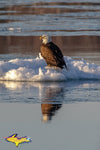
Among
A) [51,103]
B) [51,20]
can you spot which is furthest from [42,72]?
[51,20]

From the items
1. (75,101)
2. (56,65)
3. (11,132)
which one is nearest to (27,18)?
(56,65)

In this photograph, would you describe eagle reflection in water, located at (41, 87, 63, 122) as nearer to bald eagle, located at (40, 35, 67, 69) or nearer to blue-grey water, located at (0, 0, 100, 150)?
blue-grey water, located at (0, 0, 100, 150)

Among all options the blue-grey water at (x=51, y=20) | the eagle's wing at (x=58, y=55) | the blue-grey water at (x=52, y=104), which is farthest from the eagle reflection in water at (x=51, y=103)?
the blue-grey water at (x=51, y=20)

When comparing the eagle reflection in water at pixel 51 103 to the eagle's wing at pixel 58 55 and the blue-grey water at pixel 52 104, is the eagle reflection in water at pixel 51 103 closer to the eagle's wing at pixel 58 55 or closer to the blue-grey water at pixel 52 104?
the blue-grey water at pixel 52 104

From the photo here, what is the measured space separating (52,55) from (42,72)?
3.01 feet

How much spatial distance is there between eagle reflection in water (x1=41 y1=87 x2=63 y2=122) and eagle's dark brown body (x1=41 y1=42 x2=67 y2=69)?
1628 millimetres

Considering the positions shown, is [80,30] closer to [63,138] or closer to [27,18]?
[27,18]

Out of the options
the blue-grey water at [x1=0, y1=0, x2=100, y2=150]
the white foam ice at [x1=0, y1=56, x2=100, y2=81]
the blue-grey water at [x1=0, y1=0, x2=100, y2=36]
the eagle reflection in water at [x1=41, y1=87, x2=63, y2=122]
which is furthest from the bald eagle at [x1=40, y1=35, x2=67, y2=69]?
the blue-grey water at [x1=0, y1=0, x2=100, y2=36]

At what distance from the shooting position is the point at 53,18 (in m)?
Answer: 32.6

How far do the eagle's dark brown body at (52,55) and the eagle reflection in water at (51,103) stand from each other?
163 centimetres

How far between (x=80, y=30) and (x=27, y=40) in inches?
155

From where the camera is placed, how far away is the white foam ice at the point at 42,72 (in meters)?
14.4

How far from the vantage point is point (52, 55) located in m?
15.3

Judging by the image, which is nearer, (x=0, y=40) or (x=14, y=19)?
(x=0, y=40)
